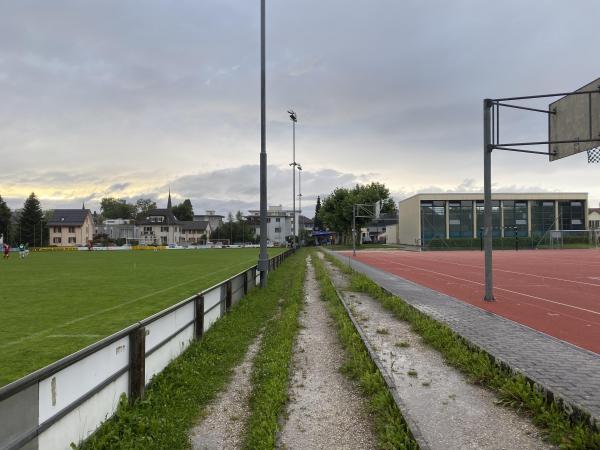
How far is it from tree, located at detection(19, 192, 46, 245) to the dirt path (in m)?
97.0

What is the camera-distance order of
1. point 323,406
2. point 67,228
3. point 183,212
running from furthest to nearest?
1. point 183,212
2. point 67,228
3. point 323,406

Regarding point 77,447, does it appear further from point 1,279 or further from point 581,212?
point 581,212

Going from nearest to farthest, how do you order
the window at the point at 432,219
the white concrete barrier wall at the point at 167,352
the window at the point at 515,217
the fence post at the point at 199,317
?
the white concrete barrier wall at the point at 167,352 → the fence post at the point at 199,317 → the window at the point at 515,217 → the window at the point at 432,219

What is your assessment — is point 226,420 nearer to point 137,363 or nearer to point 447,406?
point 137,363

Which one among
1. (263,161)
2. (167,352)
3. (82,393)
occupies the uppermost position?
(263,161)

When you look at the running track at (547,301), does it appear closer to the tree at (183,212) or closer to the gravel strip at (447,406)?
the gravel strip at (447,406)

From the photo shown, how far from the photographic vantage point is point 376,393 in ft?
16.4

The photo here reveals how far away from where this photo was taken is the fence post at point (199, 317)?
290 inches

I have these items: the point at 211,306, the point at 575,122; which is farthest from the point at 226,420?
the point at 575,122

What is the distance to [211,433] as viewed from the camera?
414cm

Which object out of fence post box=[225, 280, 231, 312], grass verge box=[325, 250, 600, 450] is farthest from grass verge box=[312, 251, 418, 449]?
fence post box=[225, 280, 231, 312]

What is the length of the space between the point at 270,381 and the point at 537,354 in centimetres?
415

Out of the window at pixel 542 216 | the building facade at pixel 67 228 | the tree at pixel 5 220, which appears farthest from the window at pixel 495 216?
the tree at pixel 5 220

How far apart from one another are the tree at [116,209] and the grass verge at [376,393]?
6878 inches
